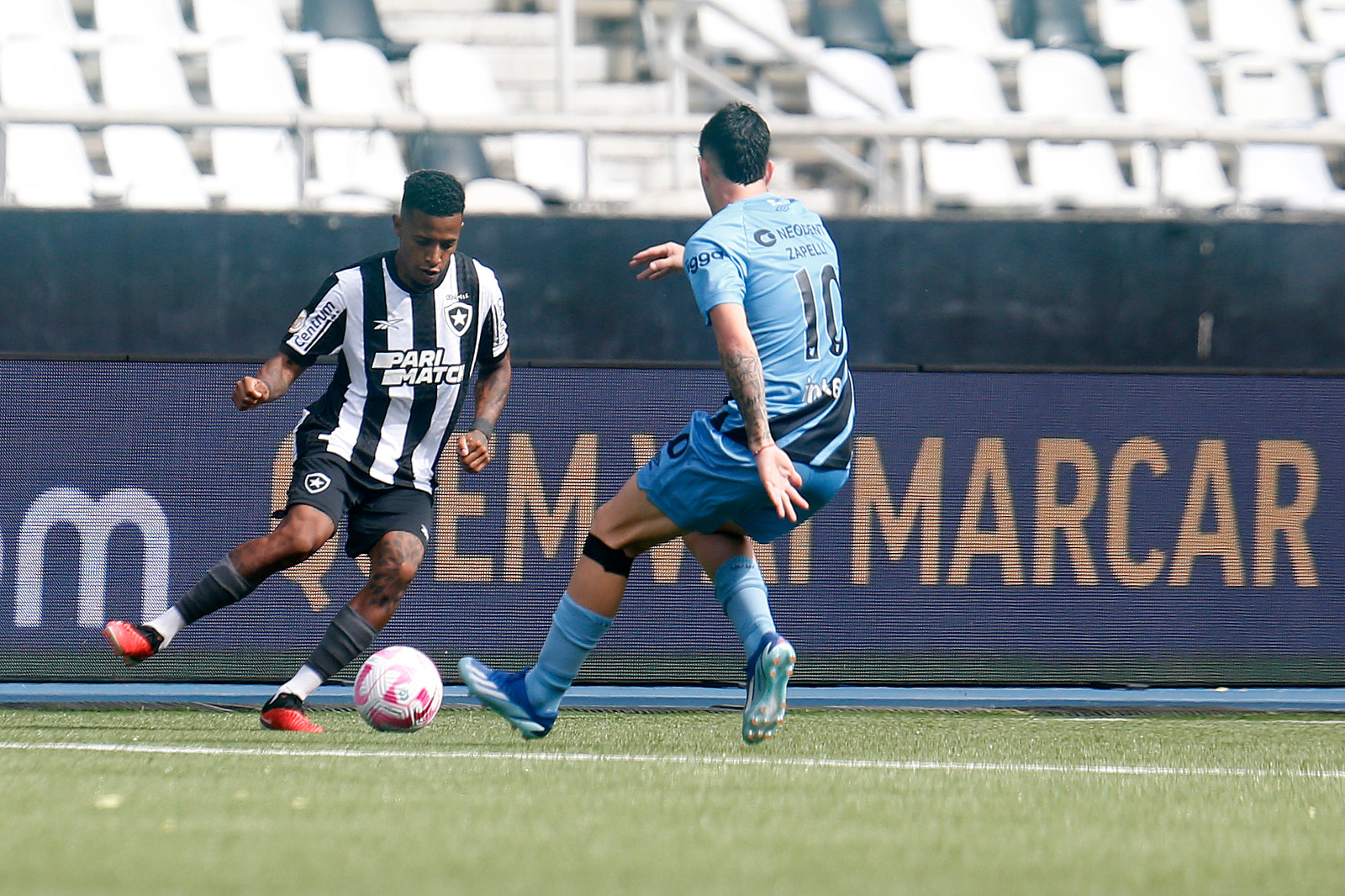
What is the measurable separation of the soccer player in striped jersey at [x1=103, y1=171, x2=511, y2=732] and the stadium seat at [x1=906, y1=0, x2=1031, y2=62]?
7.84 meters

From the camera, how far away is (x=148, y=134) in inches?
336

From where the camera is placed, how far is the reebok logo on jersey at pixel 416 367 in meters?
5.56

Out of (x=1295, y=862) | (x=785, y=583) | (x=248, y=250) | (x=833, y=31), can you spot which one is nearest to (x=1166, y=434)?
(x=785, y=583)

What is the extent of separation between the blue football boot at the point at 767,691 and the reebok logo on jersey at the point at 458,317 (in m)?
1.77

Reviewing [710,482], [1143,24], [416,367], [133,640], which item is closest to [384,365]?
[416,367]

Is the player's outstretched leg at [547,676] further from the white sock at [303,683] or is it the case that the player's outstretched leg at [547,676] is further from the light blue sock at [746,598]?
the white sock at [303,683]

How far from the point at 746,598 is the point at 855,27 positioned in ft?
29.5

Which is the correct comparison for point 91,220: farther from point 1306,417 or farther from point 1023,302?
point 1306,417

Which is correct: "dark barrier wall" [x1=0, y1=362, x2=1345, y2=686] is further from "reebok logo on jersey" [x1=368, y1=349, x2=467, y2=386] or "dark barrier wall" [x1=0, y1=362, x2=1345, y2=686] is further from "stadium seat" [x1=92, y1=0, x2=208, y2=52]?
"stadium seat" [x1=92, y1=0, x2=208, y2=52]

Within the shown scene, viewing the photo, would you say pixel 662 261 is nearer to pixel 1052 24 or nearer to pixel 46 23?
pixel 46 23

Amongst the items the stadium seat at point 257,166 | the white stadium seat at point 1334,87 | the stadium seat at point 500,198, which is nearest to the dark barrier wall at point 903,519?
the stadium seat at point 500,198

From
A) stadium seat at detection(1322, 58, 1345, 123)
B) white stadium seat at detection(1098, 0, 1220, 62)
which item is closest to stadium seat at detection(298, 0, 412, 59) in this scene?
white stadium seat at detection(1098, 0, 1220, 62)

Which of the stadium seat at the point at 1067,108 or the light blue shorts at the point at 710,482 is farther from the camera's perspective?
the stadium seat at the point at 1067,108

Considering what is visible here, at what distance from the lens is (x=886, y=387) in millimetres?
7238
